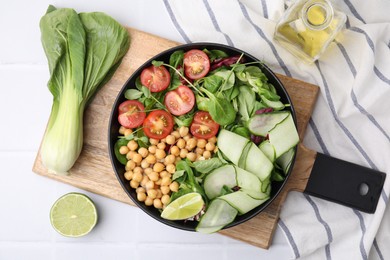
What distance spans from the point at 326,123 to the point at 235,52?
40cm

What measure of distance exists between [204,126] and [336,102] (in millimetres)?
456

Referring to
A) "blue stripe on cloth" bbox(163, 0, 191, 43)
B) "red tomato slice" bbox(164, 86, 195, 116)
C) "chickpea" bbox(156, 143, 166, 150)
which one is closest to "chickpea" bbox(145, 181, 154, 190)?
"chickpea" bbox(156, 143, 166, 150)

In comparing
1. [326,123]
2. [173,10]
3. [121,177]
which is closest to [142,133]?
[121,177]

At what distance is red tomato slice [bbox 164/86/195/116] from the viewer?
1.80m

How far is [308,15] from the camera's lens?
178 cm

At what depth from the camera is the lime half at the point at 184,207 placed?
1.69 meters

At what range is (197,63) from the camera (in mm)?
1807

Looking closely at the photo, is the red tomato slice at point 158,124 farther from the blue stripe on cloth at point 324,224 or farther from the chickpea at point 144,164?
the blue stripe on cloth at point 324,224

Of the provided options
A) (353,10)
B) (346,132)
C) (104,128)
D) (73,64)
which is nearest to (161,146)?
(104,128)

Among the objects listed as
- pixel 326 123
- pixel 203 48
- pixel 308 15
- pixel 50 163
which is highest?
pixel 308 15

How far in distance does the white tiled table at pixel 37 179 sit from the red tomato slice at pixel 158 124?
1.06 ft

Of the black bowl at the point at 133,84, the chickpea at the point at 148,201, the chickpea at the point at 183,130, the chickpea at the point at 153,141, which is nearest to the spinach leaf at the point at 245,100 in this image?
the black bowl at the point at 133,84

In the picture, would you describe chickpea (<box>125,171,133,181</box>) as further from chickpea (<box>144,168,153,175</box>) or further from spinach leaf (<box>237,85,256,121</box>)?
spinach leaf (<box>237,85,256,121</box>)

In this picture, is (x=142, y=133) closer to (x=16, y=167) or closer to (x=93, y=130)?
(x=93, y=130)
